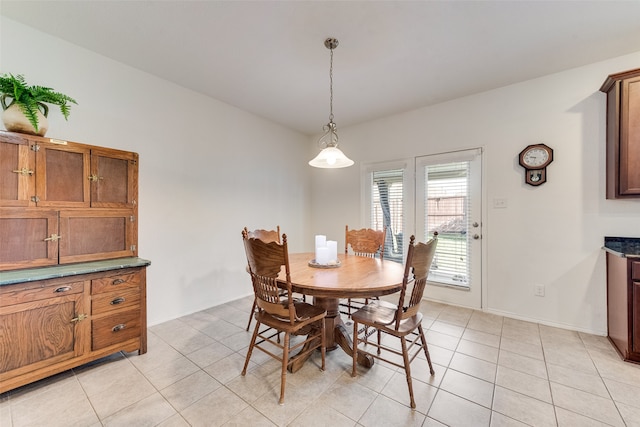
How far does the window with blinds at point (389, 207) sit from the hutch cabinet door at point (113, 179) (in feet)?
9.94

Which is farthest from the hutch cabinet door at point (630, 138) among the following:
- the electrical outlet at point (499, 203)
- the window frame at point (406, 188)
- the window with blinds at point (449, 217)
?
the window frame at point (406, 188)

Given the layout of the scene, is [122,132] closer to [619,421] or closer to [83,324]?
[83,324]

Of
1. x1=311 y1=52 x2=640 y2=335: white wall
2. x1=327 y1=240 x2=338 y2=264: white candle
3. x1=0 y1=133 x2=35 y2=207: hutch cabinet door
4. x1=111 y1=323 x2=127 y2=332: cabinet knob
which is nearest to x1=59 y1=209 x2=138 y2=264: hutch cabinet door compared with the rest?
x1=0 y1=133 x2=35 y2=207: hutch cabinet door

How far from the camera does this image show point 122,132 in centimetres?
254

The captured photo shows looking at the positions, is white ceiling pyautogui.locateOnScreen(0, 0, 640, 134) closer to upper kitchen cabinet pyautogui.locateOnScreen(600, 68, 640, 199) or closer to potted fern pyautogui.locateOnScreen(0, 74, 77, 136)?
upper kitchen cabinet pyautogui.locateOnScreen(600, 68, 640, 199)

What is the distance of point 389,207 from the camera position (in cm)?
380

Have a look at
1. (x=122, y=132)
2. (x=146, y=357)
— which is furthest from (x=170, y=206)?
(x=146, y=357)

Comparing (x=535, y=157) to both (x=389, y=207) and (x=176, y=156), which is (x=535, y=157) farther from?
(x=176, y=156)

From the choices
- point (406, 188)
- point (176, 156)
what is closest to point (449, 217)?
point (406, 188)

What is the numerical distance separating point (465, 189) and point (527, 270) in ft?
3.63

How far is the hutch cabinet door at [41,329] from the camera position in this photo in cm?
158

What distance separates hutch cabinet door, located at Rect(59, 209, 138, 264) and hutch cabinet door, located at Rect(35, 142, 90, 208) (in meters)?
0.10

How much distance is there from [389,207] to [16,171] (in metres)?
3.75

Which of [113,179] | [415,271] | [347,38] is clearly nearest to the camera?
[415,271]
